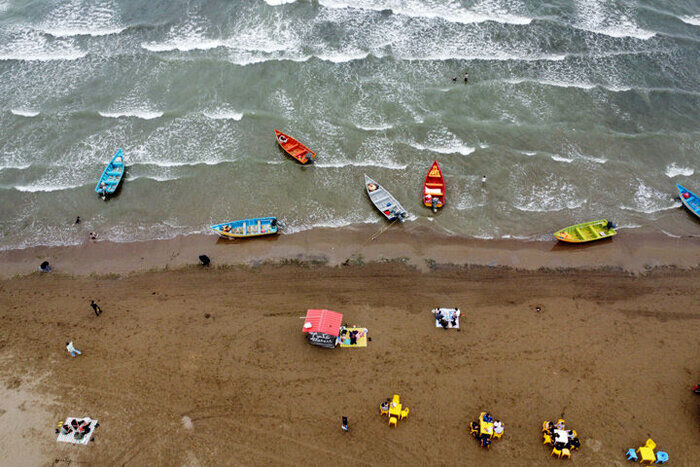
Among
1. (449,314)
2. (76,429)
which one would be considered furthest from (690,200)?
(76,429)

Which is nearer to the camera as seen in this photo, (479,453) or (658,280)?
(479,453)

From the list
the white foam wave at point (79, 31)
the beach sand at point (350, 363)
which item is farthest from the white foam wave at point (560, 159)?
the white foam wave at point (79, 31)

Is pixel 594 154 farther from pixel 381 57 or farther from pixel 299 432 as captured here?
pixel 299 432

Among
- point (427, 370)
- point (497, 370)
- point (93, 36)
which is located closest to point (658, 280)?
point (497, 370)

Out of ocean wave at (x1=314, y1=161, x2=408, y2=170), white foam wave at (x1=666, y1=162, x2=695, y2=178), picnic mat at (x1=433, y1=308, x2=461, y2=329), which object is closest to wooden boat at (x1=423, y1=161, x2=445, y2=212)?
ocean wave at (x1=314, y1=161, x2=408, y2=170)

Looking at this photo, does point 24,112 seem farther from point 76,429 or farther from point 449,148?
point 449,148

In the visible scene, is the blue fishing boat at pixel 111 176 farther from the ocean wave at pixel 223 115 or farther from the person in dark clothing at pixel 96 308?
the person in dark clothing at pixel 96 308

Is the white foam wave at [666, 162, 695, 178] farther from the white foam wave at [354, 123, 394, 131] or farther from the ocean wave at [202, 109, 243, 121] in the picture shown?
the ocean wave at [202, 109, 243, 121]
